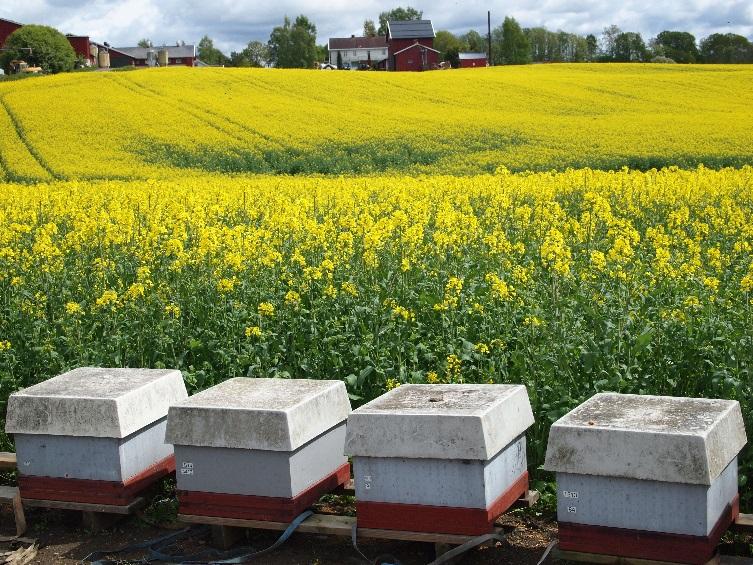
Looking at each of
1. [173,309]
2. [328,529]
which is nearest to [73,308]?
[173,309]

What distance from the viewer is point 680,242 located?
29.1 ft

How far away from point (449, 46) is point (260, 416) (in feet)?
360

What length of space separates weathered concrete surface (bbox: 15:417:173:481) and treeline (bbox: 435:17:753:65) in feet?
216

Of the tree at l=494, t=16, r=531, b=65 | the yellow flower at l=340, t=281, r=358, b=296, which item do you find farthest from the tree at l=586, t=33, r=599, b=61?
the yellow flower at l=340, t=281, r=358, b=296

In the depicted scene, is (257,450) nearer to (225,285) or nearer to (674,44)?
(225,285)

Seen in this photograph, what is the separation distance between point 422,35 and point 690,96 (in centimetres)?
5939

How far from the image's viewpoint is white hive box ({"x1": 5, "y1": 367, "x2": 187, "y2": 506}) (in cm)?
531

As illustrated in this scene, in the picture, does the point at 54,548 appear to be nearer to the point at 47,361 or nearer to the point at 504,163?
the point at 47,361

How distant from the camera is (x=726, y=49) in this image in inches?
2982

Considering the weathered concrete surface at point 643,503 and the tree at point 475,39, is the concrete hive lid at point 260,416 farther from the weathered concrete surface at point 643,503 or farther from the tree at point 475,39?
the tree at point 475,39

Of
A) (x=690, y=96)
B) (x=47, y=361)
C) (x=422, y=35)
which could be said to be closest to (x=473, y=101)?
(x=690, y=96)

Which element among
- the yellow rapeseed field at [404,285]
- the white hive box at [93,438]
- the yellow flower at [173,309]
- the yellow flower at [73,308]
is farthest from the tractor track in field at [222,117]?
the white hive box at [93,438]

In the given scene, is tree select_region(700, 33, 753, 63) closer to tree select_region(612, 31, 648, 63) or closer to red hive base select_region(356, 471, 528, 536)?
tree select_region(612, 31, 648, 63)

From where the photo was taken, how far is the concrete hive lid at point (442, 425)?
14.7 feet
